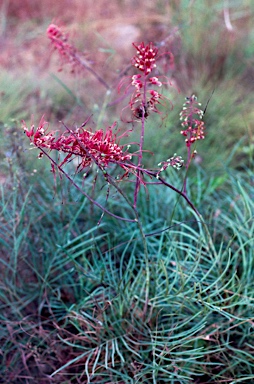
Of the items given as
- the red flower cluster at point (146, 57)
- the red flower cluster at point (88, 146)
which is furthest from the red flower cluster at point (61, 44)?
the red flower cluster at point (88, 146)

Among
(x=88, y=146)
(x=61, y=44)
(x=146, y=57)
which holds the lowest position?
(x=88, y=146)

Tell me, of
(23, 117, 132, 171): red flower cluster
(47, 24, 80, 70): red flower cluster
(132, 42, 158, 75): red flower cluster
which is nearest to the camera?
(23, 117, 132, 171): red flower cluster

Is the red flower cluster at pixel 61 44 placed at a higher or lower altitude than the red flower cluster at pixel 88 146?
higher

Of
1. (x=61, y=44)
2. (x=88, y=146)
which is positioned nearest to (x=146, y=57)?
(x=88, y=146)

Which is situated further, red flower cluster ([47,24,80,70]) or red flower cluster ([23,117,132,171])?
red flower cluster ([47,24,80,70])

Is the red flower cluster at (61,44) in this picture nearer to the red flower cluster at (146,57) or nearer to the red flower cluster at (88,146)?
the red flower cluster at (146,57)

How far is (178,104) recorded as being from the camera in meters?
3.78

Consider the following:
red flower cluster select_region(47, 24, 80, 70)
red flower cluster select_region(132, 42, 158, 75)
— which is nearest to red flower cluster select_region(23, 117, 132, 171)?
red flower cluster select_region(132, 42, 158, 75)

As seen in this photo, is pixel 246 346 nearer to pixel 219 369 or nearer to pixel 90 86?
pixel 219 369

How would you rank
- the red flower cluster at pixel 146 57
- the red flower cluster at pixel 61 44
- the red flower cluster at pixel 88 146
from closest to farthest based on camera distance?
1. the red flower cluster at pixel 88 146
2. the red flower cluster at pixel 146 57
3. the red flower cluster at pixel 61 44

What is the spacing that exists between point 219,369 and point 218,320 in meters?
0.18

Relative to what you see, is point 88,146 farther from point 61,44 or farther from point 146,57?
point 61,44

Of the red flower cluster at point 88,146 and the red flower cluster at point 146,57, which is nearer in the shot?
the red flower cluster at point 88,146

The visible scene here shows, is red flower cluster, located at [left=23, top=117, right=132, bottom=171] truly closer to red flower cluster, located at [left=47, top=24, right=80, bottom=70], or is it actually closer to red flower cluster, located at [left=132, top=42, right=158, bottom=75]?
red flower cluster, located at [left=132, top=42, right=158, bottom=75]
